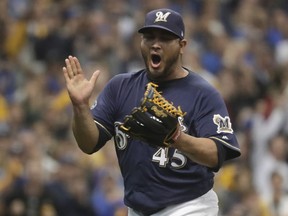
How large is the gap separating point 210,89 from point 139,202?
0.86 metres

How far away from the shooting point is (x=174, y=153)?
677 centimetres

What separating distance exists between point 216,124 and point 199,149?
1.05 ft

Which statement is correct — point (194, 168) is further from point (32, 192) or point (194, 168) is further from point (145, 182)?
point (32, 192)

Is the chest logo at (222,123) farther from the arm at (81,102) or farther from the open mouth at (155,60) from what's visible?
the arm at (81,102)

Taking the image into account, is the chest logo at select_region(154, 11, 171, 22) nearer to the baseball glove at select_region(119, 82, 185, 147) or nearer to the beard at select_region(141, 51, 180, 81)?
the beard at select_region(141, 51, 180, 81)

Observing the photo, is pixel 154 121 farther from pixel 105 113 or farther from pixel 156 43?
pixel 105 113

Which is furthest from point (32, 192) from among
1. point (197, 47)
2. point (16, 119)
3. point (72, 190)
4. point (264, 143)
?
point (197, 47)

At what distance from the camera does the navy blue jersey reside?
6.72 meters

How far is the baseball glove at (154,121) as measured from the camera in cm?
623

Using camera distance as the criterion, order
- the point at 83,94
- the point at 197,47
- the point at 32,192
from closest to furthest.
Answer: the point at 83,94
the point at 32,192
the point at 197,47

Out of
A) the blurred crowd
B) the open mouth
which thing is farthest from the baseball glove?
the blurred crowd

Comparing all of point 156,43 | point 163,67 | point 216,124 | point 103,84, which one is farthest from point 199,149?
point 103,84

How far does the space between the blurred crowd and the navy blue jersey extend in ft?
14.1

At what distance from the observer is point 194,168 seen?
22.3 ft
